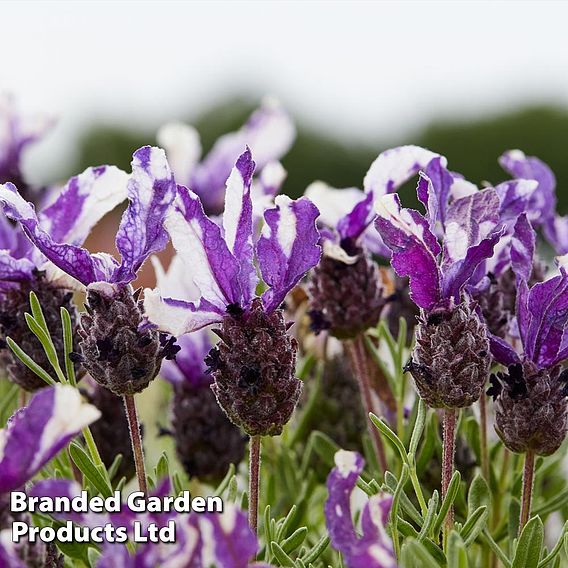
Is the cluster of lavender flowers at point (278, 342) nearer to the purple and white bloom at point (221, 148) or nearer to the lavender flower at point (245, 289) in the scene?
the lavender flower at point (245, 289)

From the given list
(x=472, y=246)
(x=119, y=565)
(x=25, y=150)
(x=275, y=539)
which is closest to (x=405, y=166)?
(x=472, y=246)

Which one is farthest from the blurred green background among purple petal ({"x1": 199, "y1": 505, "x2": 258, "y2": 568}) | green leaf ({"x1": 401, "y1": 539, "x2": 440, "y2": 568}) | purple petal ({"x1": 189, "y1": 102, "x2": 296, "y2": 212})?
purple petal ({"x1": 199, "y1": 505, "x2": 258, "y2": 568})

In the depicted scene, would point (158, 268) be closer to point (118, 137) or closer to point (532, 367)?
point (532, 367)

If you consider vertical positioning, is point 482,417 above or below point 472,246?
below

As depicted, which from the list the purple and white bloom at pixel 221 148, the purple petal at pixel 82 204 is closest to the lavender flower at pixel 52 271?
the purple petal at pixel 82 204

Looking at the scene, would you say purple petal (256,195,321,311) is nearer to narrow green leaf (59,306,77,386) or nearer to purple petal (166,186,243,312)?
purple petal (166,186,243,312)

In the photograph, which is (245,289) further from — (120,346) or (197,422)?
(197,422)
